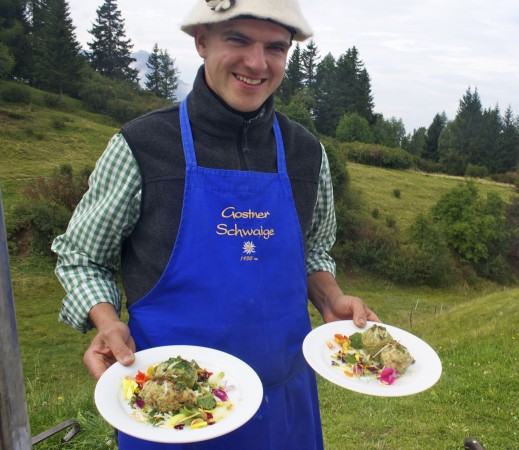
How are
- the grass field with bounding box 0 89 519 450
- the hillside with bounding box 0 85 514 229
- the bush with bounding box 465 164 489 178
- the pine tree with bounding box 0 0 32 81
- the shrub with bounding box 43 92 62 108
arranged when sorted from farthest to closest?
the bush with bounding box 465 164 489 178 < the pine tree with bounding box 0 0 32 81 < the shrub with bounding box 43 92 62 108 < the hillside with bounding box 0 85 514 229 < the grass field with bounding box 0 89 519 450

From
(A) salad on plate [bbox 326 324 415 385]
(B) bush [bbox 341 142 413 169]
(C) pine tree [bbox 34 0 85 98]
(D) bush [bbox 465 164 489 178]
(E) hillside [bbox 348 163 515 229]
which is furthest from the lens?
(D) bush [bbox 465 164 489 178]

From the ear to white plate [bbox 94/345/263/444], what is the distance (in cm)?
125

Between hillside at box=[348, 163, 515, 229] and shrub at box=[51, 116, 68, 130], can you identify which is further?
hillside at box=[348, 163, 515, 229]

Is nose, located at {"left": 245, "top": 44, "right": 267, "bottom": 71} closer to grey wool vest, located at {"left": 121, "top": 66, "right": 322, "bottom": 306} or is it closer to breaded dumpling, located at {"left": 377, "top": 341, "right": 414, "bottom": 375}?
grey wool vest, located at {"left": 121, "top": 66, "right": 322, "bottom": 306}

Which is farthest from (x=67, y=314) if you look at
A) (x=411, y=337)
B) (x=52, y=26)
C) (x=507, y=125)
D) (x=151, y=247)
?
(x=507, y=125)

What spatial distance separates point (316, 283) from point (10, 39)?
48705 mm

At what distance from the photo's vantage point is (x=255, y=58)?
6.88 ft

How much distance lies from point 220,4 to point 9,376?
153 centimetres

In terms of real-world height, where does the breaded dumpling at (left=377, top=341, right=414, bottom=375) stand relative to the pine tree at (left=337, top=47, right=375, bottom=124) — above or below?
below

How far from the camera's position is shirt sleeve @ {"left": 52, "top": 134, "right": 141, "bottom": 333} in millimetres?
2082

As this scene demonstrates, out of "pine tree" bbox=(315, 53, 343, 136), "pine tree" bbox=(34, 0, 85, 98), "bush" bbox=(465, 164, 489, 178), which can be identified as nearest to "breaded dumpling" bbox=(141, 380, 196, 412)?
"pine tree" bbox=(34, 0, 85, 98)

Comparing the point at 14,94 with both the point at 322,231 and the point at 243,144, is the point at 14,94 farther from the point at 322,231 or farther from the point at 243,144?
the point at 243,144

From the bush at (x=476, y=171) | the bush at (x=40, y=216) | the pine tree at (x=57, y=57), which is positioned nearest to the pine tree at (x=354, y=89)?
the bush at (x=476, y=171)

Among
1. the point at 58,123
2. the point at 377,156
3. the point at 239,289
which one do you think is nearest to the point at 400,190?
the point at 377,156
